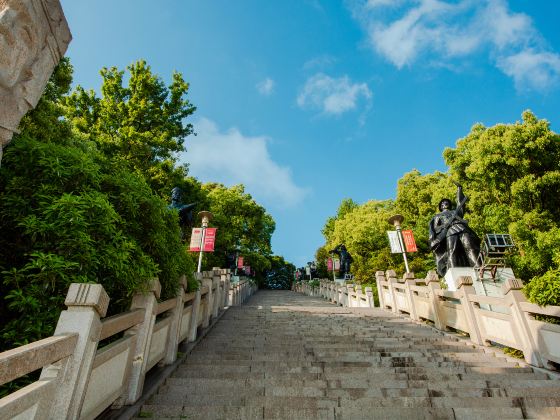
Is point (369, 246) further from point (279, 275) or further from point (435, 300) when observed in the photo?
point (279, 275)

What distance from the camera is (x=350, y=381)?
151 inches

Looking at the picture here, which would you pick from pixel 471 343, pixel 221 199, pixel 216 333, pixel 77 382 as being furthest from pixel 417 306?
pixel 221 199

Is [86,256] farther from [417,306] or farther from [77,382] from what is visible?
[417,306]

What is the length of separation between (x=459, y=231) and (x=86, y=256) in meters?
11.2

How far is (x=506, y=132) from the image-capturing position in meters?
13.8

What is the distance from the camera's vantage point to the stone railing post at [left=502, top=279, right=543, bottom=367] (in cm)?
462

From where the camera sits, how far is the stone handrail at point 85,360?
170cm

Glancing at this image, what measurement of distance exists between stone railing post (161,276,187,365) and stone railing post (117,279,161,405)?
3.58 feet

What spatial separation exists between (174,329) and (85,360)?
2514mm

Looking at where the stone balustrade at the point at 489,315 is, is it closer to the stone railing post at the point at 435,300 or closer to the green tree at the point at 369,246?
the stone railing post at the point at 435,300

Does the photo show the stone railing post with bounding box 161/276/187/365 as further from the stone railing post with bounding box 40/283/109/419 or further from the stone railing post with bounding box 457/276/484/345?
the stone railing post with bounding box 457/276/484/345

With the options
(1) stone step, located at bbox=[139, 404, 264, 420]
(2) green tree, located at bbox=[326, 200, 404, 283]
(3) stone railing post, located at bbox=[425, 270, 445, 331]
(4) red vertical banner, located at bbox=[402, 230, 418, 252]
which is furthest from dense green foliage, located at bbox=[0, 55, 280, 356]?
(2) green tree, located at bbox=[326, 200, 404, 283]

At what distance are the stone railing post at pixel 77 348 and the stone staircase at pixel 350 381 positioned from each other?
1.18 metres

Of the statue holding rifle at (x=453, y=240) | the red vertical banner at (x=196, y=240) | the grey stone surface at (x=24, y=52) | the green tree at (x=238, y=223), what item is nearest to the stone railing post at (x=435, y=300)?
the statue holding rifle at (x=453, y=240)
